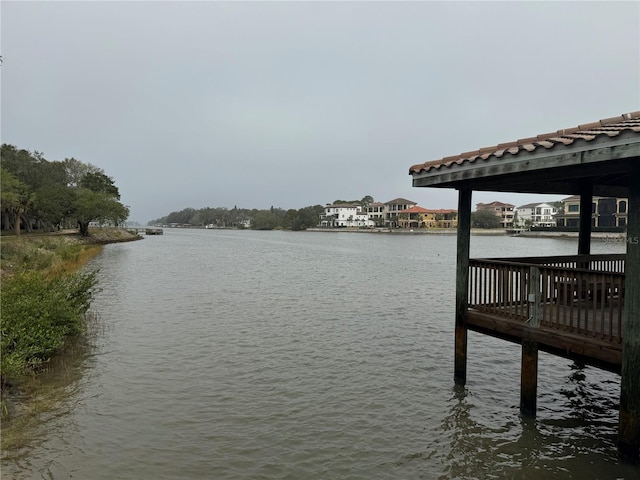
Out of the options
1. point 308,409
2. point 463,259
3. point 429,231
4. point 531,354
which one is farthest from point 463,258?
point 429,231

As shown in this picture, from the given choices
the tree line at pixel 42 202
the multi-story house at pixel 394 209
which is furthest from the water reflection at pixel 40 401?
the multi-story house at pixel 394 209

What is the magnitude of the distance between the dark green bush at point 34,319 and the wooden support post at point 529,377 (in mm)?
8535

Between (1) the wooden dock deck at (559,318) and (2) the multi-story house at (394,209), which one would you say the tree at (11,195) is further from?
(2) the multi-story house at (394,209)

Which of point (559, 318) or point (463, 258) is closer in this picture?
point (559, 318)

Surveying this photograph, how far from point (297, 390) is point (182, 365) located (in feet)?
11.0

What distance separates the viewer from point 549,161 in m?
5.89

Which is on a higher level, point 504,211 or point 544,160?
point 504,211

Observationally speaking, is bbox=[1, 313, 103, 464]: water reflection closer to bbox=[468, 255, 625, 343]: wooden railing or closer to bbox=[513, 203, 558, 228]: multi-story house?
bbox=[468, 255, 625, 343]: wooden railing

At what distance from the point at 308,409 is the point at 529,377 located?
4006 mm

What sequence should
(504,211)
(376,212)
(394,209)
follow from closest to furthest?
(504,211), (394,209), (376,212)

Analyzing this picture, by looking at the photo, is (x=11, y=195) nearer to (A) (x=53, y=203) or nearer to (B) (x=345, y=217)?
(A) (x=53, y=203)

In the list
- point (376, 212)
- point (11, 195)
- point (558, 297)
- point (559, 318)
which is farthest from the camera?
point (376, 212)

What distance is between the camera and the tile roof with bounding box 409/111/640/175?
214 inches

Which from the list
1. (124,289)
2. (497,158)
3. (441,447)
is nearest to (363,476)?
(441,447)
